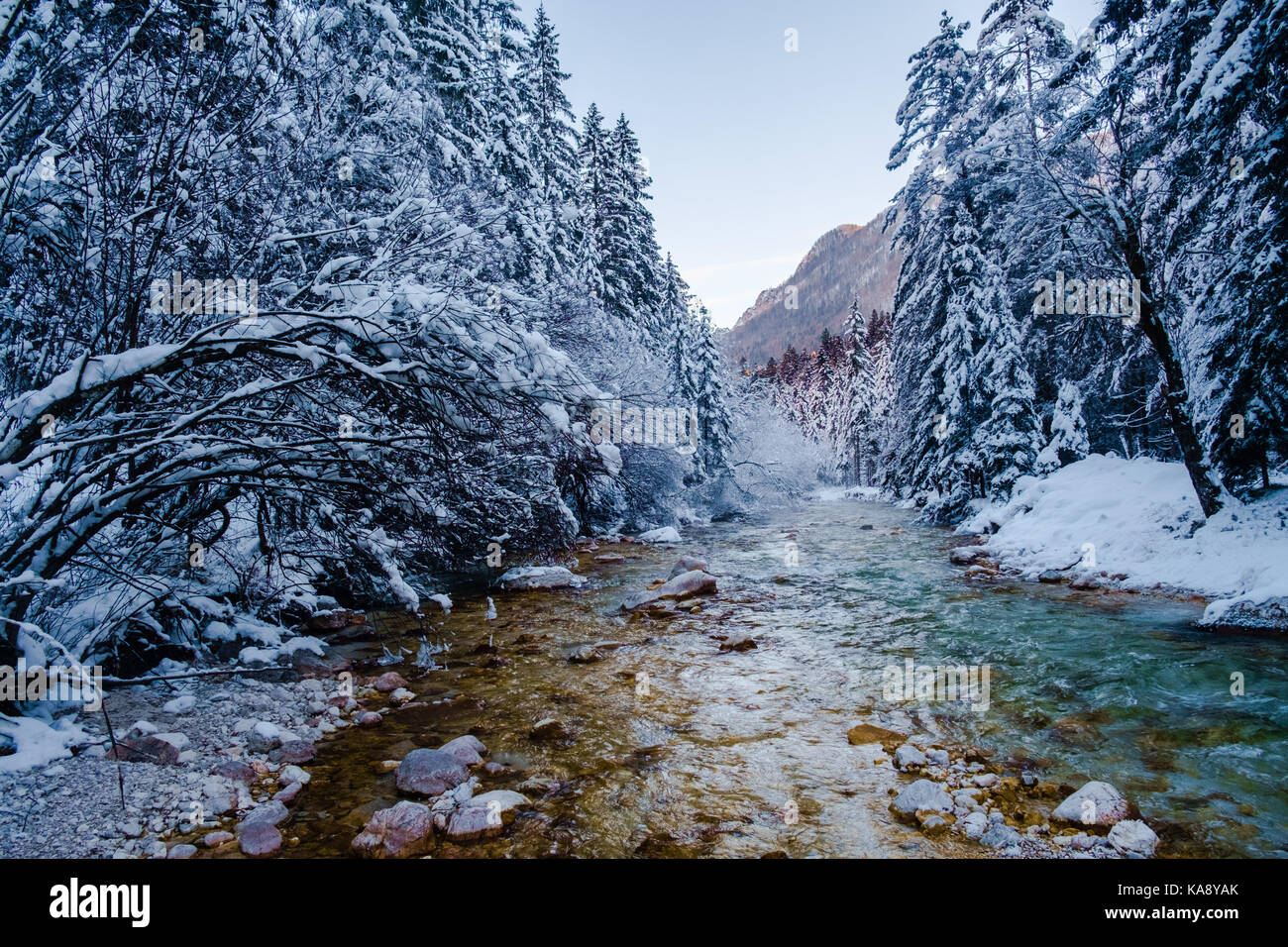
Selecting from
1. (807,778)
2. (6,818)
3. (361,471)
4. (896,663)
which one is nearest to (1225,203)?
(896,663)

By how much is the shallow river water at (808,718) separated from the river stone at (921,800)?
175 mm

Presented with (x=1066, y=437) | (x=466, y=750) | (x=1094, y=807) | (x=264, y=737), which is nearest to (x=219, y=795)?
(x=264, y=737)

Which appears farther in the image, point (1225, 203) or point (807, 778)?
point (1225, 203)

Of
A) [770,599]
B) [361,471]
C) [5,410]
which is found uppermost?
[5,410]

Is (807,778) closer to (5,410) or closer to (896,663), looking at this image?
(896,663)

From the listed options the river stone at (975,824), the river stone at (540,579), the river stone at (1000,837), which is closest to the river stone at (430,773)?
the river stone at (975,824)

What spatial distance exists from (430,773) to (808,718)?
383 centimetres

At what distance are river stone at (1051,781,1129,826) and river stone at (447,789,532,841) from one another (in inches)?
157

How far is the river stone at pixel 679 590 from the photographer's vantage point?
38.4 feet

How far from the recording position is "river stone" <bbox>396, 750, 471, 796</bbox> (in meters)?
4.77

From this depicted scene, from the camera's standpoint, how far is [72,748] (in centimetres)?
456

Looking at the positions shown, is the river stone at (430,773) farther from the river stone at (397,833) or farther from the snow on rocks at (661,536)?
the snow on rocks at (661,536)
